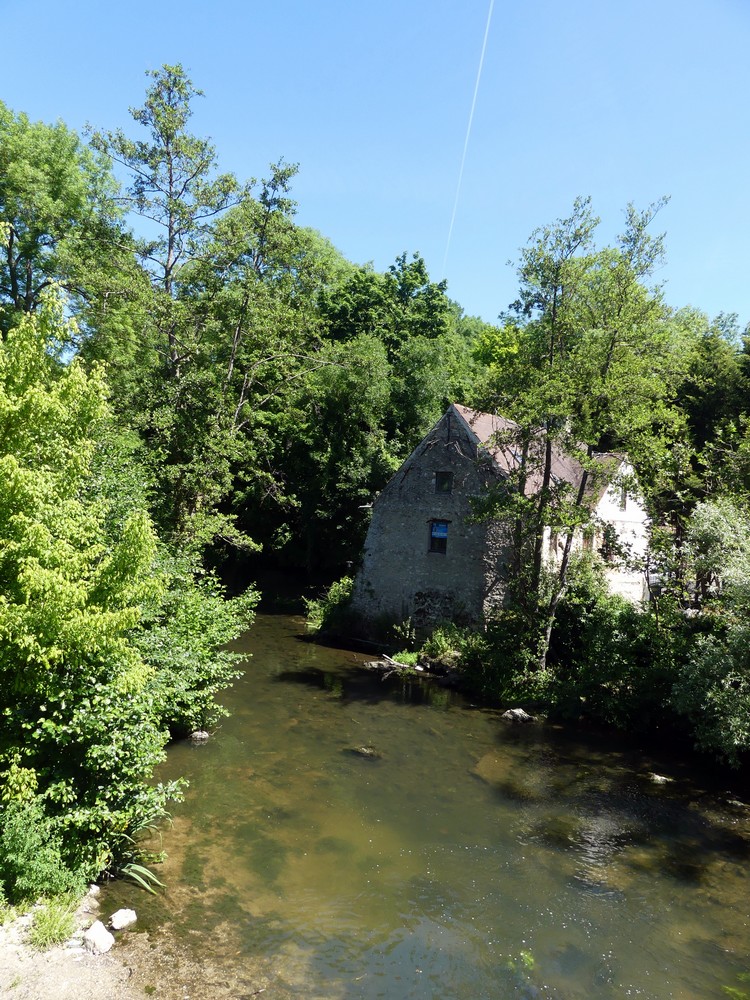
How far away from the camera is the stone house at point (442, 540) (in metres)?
23.5

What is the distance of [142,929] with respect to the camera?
27.2ft

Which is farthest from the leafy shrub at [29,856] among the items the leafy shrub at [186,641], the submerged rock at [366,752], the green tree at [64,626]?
the submerged rock at [366,752]

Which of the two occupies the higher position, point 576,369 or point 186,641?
point 576,369

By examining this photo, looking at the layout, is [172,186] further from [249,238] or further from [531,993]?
[531,993]

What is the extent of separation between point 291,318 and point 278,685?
13.2m

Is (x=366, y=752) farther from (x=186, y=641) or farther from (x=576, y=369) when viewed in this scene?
(x=576, y=369)

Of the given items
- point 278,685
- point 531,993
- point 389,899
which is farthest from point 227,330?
point 531,993

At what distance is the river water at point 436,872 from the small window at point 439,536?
8.54m

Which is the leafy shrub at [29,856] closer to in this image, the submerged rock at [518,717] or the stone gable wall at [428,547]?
the submerged rock at [518,717]

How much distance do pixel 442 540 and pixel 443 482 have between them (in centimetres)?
217

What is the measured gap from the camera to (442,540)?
24547 mm

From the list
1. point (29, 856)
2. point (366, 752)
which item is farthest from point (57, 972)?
point (366, 752)

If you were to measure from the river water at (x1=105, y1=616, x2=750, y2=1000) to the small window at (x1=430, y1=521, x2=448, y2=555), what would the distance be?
8.54 meters

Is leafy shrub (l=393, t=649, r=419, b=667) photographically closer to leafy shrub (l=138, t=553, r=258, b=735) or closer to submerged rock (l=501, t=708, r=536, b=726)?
submerged rock (l=501, t=708, r=536, b=726)
